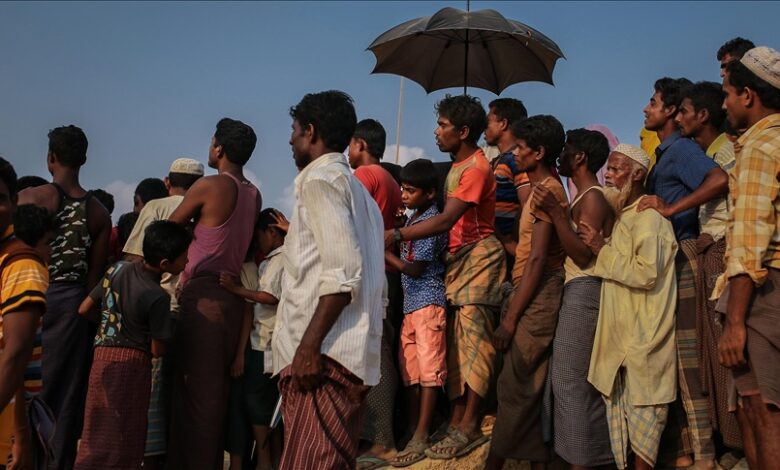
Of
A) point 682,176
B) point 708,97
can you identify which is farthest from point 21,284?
point 708,97

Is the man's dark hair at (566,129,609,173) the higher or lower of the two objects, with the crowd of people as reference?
higher

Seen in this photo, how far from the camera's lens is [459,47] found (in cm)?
811

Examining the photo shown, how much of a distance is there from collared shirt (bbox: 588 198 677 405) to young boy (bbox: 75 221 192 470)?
8.84ft

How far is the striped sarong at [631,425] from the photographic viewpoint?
16.3ft

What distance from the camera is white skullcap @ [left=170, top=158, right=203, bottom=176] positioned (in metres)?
6.80

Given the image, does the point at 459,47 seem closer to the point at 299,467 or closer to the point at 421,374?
the point at 421,374

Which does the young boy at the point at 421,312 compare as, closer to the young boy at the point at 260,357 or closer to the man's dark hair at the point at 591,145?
the young boy at the point at 260,357

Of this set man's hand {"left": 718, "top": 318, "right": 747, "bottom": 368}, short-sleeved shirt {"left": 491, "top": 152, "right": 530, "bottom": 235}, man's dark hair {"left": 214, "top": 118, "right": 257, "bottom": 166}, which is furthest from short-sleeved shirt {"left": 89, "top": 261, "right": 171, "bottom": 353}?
man's hand {"left": 718, "top": 318, "right": 747, "bottom": 368}

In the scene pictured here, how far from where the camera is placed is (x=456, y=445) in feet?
18.4

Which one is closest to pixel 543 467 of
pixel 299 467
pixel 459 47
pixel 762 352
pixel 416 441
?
pixel 416 441

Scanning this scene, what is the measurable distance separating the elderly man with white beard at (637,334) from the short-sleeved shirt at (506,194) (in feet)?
3.97

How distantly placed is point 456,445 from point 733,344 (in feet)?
7.74

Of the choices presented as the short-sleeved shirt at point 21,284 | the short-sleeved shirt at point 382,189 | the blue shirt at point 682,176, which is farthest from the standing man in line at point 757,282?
the short-sleeved shirt at point 21,284

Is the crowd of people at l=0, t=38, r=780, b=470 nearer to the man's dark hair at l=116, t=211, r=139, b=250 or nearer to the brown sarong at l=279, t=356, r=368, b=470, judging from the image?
the brown sarong at l=279, t=356, r=368, b=470
